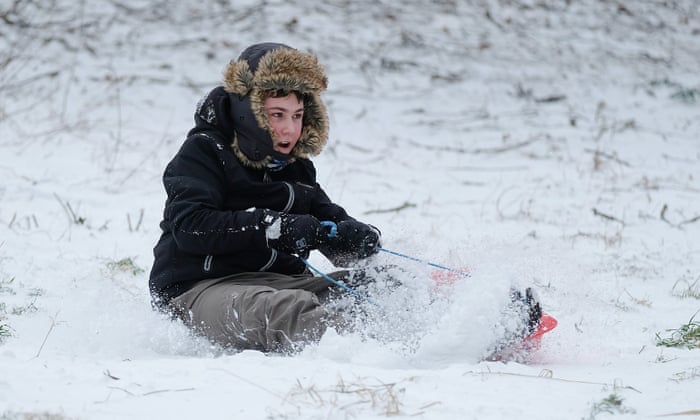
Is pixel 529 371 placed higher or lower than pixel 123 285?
higher

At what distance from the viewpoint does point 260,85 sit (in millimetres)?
3217

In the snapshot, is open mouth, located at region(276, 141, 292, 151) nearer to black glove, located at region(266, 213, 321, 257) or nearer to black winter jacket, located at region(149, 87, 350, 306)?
black winter jacket, located at region(149, 87, 350, 306)

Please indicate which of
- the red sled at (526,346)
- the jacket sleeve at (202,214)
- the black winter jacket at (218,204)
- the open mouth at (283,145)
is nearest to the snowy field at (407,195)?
the red sled at (526,346)

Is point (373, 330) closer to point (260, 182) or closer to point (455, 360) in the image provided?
point (455, 360)

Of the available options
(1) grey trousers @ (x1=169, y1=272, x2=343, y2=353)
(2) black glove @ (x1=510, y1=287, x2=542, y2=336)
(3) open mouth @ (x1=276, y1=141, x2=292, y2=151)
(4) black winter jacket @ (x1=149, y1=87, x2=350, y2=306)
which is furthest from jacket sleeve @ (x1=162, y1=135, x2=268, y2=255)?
(2) black glove @ (x1=510, y1=287, x2=542, y2=336)

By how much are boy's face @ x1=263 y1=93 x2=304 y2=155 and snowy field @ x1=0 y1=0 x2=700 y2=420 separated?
618mm

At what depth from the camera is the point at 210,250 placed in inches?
122

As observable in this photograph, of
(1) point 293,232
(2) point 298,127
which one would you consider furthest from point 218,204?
(2) point 298,127

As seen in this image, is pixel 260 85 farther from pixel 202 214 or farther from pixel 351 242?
pixel 351 242

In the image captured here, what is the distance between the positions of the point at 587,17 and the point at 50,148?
6.61 meters

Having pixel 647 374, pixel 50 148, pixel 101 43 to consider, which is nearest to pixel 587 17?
pixel 101 43

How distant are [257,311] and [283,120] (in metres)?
0.81

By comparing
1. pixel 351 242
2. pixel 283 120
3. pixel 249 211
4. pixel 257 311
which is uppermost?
pixel 283 120

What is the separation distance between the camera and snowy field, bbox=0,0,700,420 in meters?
2.30
